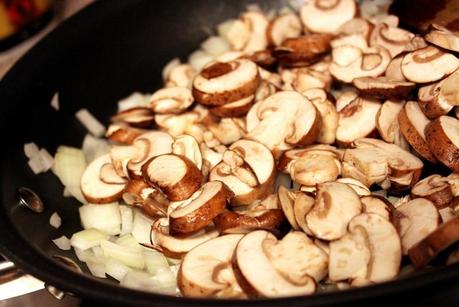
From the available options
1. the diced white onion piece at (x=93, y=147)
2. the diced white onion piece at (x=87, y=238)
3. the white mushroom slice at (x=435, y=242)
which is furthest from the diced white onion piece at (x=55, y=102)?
the white mushroom slice at (x=435, y=242)

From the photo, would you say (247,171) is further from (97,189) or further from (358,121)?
(97,189)

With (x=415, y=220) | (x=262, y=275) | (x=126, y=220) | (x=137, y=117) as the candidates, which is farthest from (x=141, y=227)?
(x=415, y=220)

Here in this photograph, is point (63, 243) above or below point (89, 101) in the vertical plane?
below

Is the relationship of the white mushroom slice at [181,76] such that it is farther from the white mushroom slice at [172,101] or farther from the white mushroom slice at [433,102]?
the white mushroom slice at [433,102]

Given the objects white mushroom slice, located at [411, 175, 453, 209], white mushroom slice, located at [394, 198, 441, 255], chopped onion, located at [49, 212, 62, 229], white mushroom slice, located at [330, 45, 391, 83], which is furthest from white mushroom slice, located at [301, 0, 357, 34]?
chopped onion, located at [49, 212, 62, 229]

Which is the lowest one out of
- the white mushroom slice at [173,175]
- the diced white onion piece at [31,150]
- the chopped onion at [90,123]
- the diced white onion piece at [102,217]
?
the diced white onion piece at [102,217]

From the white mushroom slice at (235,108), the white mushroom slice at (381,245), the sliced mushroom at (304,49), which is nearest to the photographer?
the white mushroom slice at (381,245)

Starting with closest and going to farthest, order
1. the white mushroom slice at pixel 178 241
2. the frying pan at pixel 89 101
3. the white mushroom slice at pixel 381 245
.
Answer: the frying pan at pixel 89 101
the white mushroom slice at pixel 381 245
the white mushroom slice at pixel 178 241
